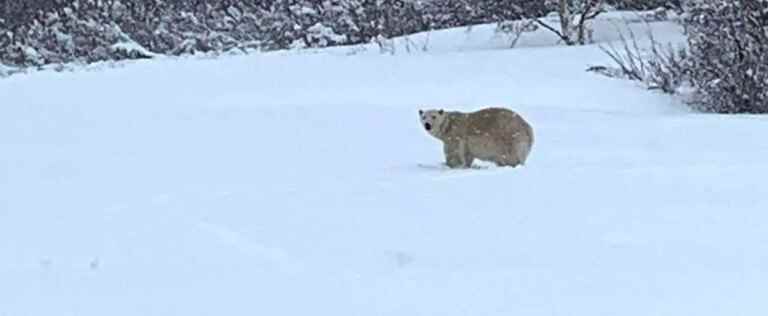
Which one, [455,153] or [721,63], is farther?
[721,63]

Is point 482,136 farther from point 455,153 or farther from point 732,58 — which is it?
point 732,58

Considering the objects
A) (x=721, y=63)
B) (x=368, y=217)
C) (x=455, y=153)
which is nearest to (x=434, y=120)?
(x=455, y=153)

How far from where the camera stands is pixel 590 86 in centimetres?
1184

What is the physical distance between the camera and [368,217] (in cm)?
477

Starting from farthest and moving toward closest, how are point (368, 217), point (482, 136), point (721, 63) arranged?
point (721, 63) → point (482, 136) → point (368, 217)

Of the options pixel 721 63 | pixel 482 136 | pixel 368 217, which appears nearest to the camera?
pixel 368 217

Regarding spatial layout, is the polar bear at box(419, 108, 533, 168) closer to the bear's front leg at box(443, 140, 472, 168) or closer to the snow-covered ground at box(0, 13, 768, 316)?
the bear's front leg at box(443, 140, 472, 168)

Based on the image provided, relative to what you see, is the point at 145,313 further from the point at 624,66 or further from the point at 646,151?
the point at 624,66

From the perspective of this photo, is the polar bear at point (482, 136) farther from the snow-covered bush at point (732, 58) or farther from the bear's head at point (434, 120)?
the snow-covered bush at point (732, 58)

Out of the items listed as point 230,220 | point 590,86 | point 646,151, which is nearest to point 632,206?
point 230,220

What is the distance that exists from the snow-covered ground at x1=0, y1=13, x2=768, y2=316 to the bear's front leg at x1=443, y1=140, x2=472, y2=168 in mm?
133

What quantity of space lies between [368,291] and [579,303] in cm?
55

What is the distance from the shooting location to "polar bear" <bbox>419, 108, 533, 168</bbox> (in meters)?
5.91

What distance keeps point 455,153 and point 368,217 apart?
130cm
